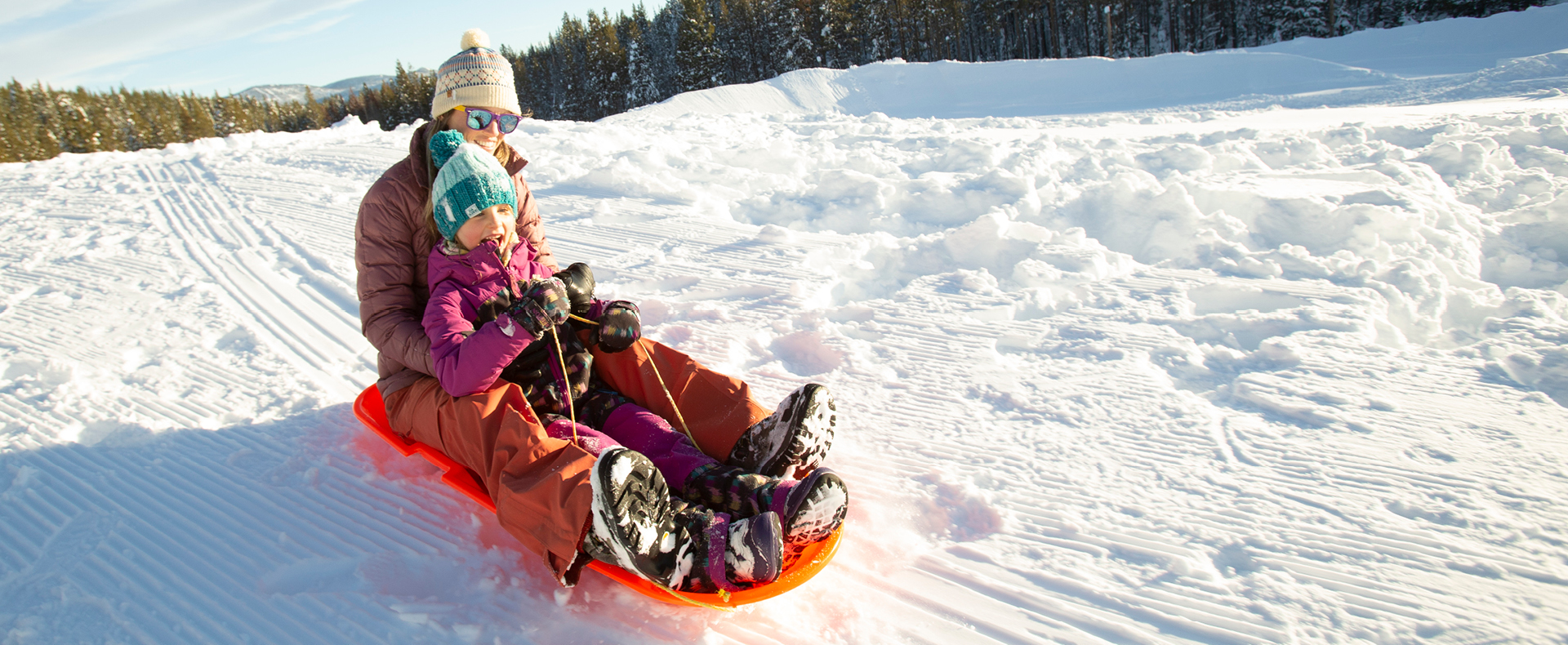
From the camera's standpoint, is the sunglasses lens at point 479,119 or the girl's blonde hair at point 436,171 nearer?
the girl's blonde hair at point 436,171

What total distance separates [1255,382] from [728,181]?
14.3ft

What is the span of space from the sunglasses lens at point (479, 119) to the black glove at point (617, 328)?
85 centimetres

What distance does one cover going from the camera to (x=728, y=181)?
19.9 ft

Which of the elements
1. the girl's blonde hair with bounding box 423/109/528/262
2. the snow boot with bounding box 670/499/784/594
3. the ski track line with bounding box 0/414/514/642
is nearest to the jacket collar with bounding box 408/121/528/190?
the girl's blonde hair with bounding box 423/109/528/262

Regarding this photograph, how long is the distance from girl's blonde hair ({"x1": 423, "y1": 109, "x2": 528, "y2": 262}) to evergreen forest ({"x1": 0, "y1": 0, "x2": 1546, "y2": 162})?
3036 cm

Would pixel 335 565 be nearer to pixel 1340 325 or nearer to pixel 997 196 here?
pixel 1340 325

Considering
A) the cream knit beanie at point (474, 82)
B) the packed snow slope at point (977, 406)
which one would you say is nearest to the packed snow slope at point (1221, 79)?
the packed snow slope at point (977, 406)

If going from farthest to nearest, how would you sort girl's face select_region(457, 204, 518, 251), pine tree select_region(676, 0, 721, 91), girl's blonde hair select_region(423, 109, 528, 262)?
pine tree select_region(676, 0, 721, 91) → girl's blonde hair select_region(423, 109, 528, 262) → girl's face select_region(457, 204, 518, 251)

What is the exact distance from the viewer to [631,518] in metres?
1.58

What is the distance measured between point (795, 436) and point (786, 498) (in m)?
0.21

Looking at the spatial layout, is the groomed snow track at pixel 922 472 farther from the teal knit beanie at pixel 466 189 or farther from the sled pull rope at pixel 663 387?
the teal knit beanie at pixel 466 189

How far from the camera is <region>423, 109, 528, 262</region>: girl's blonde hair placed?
7.41ft

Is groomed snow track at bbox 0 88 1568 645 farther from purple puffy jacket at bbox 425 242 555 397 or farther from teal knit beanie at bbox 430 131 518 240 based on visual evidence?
teal knit beanie at bbox 430 131 518 240

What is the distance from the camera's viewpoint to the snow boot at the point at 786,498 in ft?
5.49
